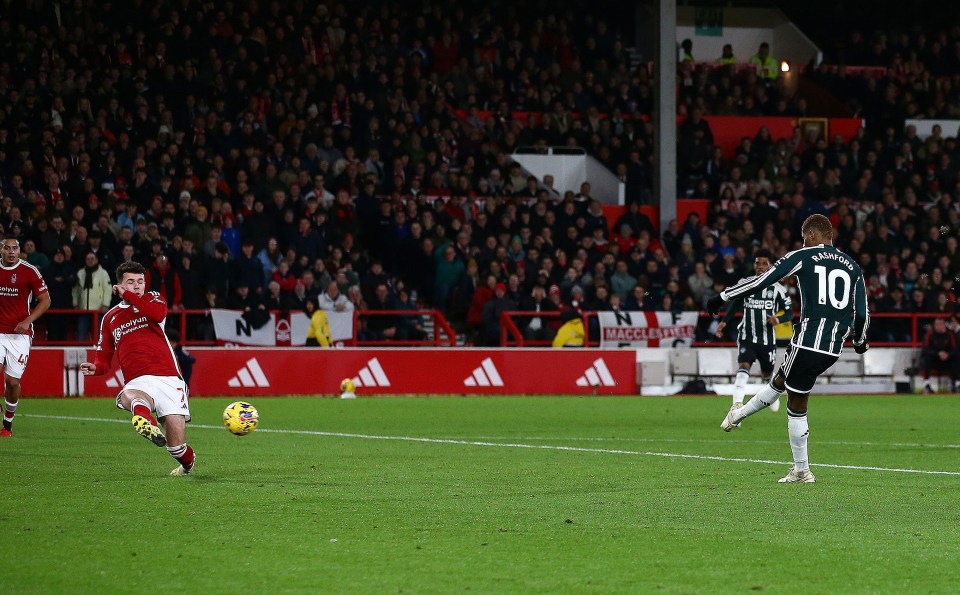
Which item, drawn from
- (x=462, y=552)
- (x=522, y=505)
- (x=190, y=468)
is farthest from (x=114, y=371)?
(x=462, y=552)

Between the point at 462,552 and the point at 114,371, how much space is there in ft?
56.8

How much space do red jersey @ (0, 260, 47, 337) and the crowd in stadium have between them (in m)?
7.25

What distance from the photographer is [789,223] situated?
29.9 meters

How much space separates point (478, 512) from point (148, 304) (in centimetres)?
346

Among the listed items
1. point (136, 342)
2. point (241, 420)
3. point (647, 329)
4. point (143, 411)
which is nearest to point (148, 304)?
point (136, 342)

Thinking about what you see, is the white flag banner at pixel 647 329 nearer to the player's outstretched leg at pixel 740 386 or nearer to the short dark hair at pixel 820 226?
the player's outstretched leg at pixel 740 386

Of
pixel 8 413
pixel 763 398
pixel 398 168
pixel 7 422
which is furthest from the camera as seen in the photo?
pixel 398 168

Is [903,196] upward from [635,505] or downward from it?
upward

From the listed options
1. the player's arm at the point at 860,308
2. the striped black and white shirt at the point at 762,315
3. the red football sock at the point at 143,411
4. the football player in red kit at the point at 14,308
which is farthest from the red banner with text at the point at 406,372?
the player's arm at the point at 860,308

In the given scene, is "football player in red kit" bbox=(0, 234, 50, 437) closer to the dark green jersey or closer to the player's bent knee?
the player's bent knee

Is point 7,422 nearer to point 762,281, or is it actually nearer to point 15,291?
A: point 15,291

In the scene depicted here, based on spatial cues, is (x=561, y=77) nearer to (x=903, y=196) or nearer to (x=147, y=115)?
(x=903, y=196)

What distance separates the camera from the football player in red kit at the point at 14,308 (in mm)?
15391

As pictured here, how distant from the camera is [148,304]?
10.9 meters
